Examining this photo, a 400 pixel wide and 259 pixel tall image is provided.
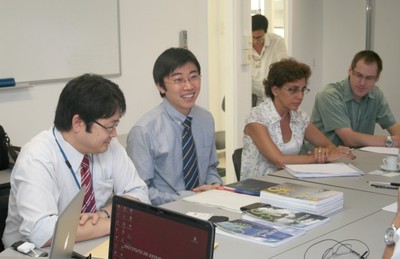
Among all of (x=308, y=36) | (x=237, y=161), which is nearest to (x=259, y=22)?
(x=308, y=36)

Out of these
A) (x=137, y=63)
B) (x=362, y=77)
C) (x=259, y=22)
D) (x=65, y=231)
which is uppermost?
(x=259, y=22)

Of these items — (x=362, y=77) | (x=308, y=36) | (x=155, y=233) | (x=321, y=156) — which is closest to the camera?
(x=155, y=233)

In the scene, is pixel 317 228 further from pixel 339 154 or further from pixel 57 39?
pixel 57 39

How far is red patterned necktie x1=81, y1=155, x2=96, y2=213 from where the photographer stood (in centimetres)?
Result: 212

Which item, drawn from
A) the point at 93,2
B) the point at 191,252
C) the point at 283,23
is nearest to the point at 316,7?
the point at 283,23

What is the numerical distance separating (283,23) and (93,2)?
2.98m

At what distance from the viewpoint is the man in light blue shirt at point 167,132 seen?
2.61 meters

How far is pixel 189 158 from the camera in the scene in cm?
277

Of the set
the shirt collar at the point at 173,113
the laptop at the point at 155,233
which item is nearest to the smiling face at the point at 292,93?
the shirt collar at the point at 173,113

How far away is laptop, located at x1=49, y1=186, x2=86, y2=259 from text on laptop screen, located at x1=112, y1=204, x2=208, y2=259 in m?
0.12

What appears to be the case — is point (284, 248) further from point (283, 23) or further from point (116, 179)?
point (283, 23)

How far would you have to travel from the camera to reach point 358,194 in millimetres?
2463

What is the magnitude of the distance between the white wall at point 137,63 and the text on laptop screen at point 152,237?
85.8 inches

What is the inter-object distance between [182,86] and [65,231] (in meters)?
1.43
